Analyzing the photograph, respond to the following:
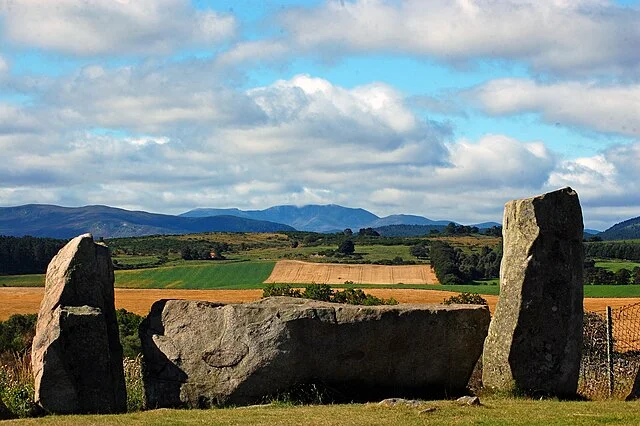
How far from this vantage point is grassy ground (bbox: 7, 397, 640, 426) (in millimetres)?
14852

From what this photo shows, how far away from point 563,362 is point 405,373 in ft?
10.8

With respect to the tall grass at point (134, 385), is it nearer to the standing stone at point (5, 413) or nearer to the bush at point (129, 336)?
the standing stone at point (5, 413)

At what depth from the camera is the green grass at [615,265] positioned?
10531 centimetres

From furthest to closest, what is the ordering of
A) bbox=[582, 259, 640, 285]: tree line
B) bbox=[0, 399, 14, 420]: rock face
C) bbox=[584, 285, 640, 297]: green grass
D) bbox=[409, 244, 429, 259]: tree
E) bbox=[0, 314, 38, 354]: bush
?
bbox=[409, 244, 429, 259]: tree, bbox=[582, 259, 640, 285]: tree line, bbox=[584, 285, 640, 297]: green grass, bbox=[0, 314, 38, 354]: bush, bbox=[0, 399, 14, 420]: rock face

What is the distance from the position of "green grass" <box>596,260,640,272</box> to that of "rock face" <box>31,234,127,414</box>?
91318 mm

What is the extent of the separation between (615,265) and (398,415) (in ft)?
332

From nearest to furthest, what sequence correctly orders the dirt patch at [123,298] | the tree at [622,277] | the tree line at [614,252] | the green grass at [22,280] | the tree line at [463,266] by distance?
the dirt patch at [123,298] < the tree at [622,277] < the green grass at [22,280] < the tree line at [463,266] < the tree line at [614,252]

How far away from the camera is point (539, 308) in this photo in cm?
1842

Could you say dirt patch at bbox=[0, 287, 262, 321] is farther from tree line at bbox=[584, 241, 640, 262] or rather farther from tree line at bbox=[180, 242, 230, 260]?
tree line at bbox=[584, 241, 640, 262]

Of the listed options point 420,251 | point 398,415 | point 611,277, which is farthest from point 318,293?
point 420,251

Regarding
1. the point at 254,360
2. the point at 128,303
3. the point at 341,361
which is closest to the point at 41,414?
the point at 254,360

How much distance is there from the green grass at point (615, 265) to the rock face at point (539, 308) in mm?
87792

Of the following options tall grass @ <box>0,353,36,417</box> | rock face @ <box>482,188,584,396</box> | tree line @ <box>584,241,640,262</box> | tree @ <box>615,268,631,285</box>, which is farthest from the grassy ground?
tree line @ <box>584,241,640,262</box>

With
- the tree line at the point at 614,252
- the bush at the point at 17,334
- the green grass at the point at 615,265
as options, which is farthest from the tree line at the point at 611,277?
the bush at the point at 17,334
